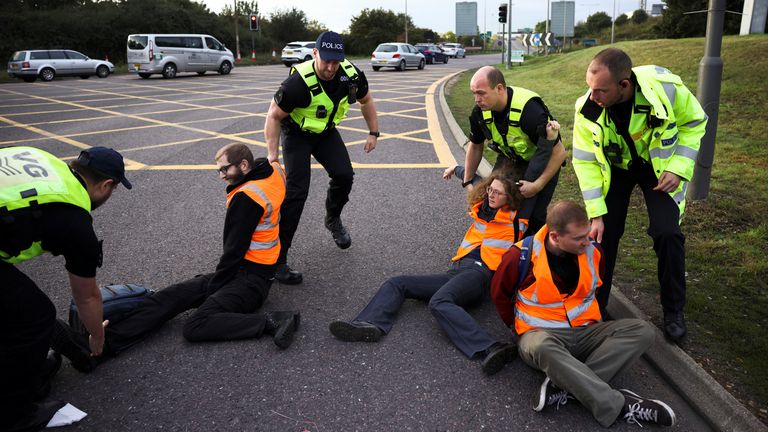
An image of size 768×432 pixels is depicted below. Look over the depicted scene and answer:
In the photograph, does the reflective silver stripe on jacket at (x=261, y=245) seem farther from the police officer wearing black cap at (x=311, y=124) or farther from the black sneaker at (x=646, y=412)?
the black sneaker at (x=646, y=412)

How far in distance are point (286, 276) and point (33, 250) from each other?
6.47ft

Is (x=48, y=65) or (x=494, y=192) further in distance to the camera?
(x=48, y=65)

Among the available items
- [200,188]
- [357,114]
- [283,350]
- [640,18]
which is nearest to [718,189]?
[283,350]

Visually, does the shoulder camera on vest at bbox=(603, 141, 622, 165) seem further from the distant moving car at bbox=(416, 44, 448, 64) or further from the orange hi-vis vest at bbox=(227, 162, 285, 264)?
the distant moving car at bbox=(416, 44, 448, 64)

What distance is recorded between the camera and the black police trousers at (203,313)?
3.47 m

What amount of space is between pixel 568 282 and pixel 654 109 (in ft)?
3.44

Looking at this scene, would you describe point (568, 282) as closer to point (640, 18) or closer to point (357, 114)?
point (357, 114)

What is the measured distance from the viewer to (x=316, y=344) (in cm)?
352

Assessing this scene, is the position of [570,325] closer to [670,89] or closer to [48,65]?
[670,89]

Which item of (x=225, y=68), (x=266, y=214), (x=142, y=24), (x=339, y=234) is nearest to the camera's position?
(x=266, y=214)

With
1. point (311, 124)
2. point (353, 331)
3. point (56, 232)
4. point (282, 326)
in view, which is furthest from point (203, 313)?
point (311, 124)

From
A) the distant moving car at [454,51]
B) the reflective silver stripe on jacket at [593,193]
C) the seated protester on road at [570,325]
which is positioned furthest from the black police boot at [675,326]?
the distant moving car at [454,51]

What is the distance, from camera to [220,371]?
3.23m

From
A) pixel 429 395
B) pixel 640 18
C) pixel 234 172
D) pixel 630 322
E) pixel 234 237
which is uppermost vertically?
pixel 640 18
